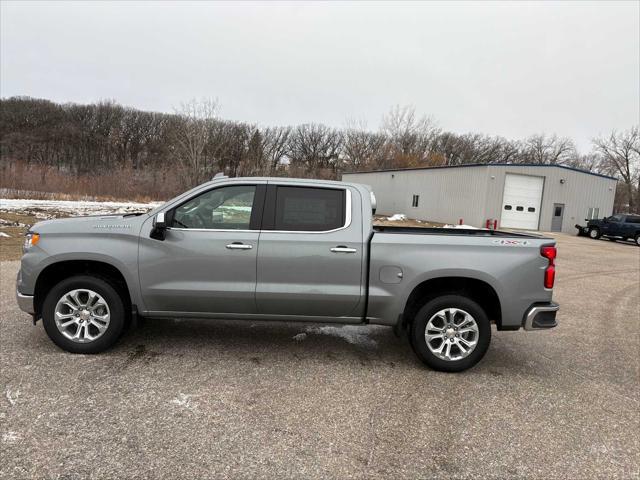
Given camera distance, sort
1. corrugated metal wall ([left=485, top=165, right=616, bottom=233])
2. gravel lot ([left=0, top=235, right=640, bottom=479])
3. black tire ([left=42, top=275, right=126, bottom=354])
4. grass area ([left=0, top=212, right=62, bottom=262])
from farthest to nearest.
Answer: corrugated metal wall ([left=485, top=165, right=616, bottom=233]) < grass area ([left=0, top=212, right=62, bottom=262]) < black tire ([left=42, top=275, right=126, bottom=354]) < gravel lot ([left=0, top=235, right=640, bottom=479])

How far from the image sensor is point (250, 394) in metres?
3.85

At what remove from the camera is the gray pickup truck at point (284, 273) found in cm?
437

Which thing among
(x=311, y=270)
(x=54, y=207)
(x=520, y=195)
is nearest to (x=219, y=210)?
(x=311, y=270)

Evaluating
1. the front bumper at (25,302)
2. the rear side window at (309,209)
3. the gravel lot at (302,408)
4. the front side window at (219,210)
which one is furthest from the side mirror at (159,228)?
the front bumper at (25,302)

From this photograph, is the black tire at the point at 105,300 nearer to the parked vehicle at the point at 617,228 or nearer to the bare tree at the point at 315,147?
the parked vehicle at the point at 617,228

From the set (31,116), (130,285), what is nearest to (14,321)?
(130,285)

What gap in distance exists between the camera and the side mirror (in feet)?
14.2

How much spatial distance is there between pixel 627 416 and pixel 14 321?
6532mm

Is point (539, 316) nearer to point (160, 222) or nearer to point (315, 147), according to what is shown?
point (160, 222)

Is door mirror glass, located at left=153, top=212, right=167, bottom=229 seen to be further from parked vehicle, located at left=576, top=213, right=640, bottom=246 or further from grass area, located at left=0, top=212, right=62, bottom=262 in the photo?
parked vehicle, located at left=576, top=213, right=640, bottom=246

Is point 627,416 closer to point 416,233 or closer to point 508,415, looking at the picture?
point 508,415

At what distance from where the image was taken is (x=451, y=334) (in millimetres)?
4441

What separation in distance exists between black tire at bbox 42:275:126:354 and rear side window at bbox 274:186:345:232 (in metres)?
1.73

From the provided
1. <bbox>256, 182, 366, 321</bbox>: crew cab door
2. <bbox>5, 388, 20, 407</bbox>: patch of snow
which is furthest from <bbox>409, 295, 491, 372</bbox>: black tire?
<bbox>5, 388, 20, 407</bbox>: patch of snow
